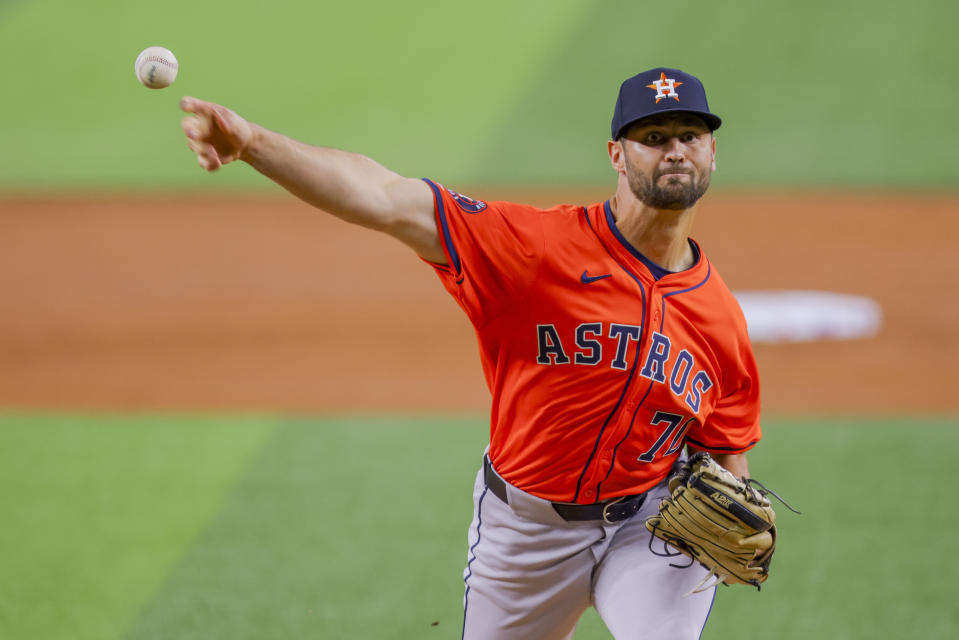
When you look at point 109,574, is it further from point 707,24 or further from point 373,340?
point 707,24

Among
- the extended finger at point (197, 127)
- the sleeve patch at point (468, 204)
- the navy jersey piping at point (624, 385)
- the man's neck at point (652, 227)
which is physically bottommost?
the navy jersey piping at point (624, 385)

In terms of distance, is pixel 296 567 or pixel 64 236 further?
pixel 64 236

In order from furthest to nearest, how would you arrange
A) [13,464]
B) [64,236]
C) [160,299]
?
[64,236] → [160,299] → [13,464]

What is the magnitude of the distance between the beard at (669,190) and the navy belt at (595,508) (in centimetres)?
100

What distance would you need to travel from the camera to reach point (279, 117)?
44.3 feet

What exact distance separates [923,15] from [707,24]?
9.64ft

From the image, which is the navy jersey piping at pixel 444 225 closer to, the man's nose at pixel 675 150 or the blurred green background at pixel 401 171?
the man's nose at pixel 675 150

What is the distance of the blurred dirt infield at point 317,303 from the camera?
7.59m

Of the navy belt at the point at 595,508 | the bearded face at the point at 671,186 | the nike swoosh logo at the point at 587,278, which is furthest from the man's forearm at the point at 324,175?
the navy belt at the point at 595,508

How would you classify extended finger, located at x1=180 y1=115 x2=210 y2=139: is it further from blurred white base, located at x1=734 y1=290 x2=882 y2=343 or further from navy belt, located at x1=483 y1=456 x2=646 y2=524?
blurred white base, located at x1=734 y1=290 x2=882 y2=343

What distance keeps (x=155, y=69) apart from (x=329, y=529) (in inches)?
130

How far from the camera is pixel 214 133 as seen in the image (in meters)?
2.61

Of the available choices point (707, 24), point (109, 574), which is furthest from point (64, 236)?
point (707, 24)

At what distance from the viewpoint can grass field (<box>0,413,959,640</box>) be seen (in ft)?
16.3
